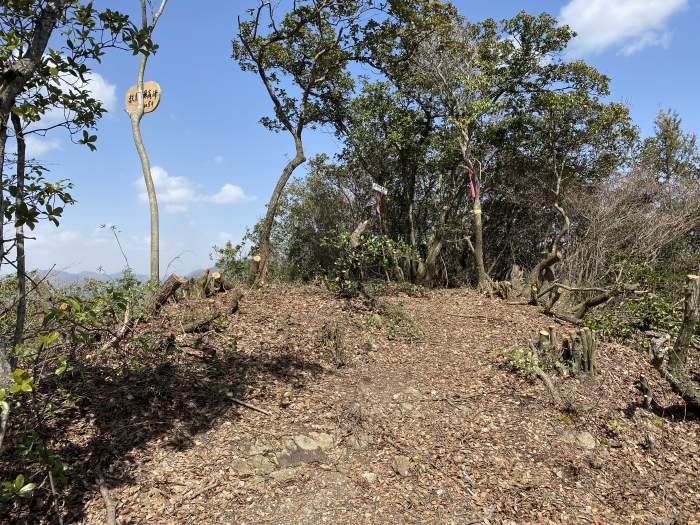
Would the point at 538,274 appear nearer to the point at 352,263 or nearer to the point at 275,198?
the point at 352,263

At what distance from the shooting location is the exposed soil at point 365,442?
10.7ft

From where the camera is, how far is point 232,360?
5.11 metres

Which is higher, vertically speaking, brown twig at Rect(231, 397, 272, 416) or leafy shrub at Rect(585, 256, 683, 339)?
leafy shrub at Rect(585, 256, 683, 339)

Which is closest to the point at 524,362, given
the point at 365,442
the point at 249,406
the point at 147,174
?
the point at 365,442

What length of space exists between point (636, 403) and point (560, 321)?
2770 millimetres

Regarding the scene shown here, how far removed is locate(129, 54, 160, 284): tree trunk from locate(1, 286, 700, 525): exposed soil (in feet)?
5.23

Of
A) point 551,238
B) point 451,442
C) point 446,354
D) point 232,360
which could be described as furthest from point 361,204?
point 451,442

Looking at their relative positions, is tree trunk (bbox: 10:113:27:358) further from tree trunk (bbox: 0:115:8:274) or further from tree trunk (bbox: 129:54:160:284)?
tree trunk (bbox: 129:54:160:284)

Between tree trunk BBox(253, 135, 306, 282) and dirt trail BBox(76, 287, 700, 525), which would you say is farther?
tree trunk BBox(253, 135, 306, 282)

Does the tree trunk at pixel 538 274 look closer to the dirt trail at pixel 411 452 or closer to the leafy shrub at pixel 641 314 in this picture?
the leafy shrub at pixel 641 314

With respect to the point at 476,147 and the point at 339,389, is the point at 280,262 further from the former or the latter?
the point at 339,389

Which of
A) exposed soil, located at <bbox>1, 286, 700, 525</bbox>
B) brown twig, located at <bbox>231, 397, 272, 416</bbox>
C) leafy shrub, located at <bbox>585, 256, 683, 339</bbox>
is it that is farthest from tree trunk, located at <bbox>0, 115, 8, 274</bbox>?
leafy shrub, located at <bbox>585, 256, 683, 339</bbox>

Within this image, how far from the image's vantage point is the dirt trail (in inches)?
128

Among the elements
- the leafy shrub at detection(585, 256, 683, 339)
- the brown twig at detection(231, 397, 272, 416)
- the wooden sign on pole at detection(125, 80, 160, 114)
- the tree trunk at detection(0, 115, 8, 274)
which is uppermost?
the wooden sign on pole at detection(125, 80, 160, 114)
